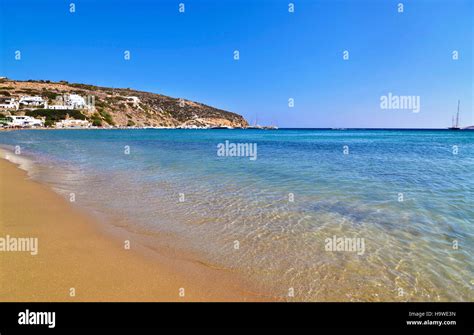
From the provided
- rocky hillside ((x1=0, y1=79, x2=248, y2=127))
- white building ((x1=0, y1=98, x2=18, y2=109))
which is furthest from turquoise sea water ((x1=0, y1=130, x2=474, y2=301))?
white building ((x1=0, y1=98, x2=18, y2=109))

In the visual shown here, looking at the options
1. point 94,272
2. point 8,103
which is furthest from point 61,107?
point 94,272

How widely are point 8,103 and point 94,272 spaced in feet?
442

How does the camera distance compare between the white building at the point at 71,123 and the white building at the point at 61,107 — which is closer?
the white building at the point at 71,123

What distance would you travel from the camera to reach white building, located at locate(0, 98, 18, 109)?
100m

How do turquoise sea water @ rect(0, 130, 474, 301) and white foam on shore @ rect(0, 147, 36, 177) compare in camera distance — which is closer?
turquoise sea water @ rect(0, 130, 474, 301)

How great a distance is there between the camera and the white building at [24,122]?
3349 inches

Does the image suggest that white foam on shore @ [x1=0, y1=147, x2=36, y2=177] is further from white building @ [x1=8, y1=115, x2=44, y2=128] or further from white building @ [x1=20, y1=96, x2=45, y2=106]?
white building @ [x1=20, y1=96, x2=45, y2=106]

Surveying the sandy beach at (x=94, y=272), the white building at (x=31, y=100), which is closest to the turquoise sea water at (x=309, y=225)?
the sandy beach at (x=94, y=272)

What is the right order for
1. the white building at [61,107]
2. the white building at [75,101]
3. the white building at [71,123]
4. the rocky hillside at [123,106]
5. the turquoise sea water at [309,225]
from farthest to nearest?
the rocky hillside at [123,106] < the white building at [75,101] < the white building at [61,107] < the white building at [71,123] < the turquoise sea water at [309,225]

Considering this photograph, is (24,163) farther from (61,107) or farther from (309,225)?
(61,107)

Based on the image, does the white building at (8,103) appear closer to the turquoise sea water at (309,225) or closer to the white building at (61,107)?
the white building at (61,107)

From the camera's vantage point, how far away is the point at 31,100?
10812cm

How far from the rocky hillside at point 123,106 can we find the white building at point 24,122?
12.1m

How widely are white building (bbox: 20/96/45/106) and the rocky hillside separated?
3.24 meters
